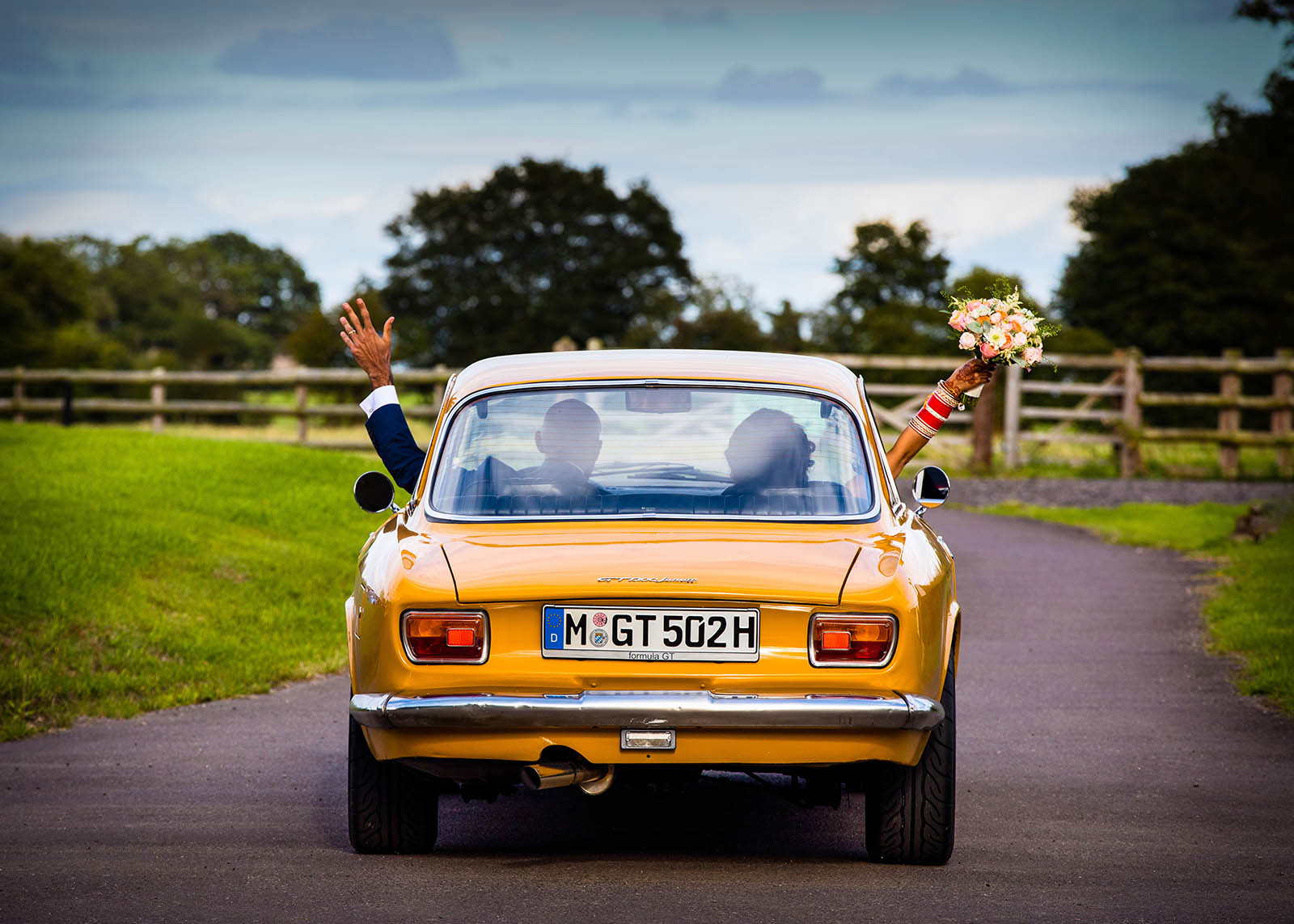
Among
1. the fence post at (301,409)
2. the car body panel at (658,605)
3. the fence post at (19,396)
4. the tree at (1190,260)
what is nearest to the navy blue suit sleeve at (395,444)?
the car body panel at (658,605)

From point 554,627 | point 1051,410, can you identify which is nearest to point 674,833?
point 554,627

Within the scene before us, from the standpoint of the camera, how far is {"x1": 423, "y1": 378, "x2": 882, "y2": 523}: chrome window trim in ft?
18.1

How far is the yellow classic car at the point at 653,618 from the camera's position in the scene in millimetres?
5004

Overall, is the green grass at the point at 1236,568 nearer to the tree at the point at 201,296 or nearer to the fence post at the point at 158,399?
the fence post at the point at 158,399

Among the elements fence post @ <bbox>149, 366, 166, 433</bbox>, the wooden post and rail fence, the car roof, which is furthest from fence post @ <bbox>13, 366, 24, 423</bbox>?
the car roof

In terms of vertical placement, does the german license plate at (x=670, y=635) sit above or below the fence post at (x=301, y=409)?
above

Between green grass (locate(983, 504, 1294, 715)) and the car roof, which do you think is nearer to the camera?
the car roof

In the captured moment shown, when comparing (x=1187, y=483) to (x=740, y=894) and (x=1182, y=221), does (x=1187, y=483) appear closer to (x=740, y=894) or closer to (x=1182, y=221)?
(x=740, y=894)

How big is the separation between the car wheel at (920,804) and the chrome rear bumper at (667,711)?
1.26 ft

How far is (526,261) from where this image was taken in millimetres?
70250

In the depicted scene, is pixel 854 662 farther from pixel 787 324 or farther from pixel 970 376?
pixel 787 324

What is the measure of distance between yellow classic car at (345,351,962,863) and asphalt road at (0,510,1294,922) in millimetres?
350

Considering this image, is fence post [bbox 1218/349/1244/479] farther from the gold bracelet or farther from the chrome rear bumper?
the chrome rear bumper

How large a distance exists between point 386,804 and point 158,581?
6287 millimetres
